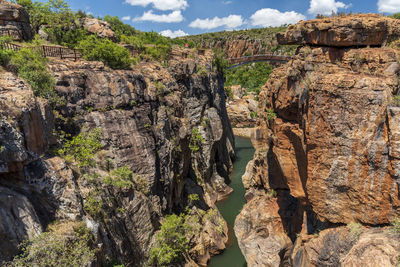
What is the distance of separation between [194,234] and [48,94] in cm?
1640

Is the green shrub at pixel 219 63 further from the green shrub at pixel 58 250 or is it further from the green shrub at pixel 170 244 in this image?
the green shrub at pixel 58 250

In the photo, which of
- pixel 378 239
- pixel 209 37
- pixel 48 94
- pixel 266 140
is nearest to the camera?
pixel 378 239

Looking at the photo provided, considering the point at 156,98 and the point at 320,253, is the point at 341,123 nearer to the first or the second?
the point at 320,253

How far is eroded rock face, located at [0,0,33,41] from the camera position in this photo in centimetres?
2106

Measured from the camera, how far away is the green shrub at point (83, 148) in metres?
14.8

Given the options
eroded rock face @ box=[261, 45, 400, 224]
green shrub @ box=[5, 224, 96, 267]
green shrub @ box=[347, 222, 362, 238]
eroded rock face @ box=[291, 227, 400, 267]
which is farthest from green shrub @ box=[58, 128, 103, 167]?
green shrub @ box=[347, 222, 362, 238]

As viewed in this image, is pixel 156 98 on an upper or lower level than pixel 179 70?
lower

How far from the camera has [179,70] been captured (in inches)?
1190

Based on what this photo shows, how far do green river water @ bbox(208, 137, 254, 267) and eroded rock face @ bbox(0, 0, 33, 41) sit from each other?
27.3 metres

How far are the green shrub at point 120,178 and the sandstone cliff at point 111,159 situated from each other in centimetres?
39

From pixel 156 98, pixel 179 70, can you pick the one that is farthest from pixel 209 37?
pixel 156 98

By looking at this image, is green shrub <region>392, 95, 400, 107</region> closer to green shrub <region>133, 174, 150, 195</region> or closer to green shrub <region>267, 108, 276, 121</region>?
green shrub <region>267, 108, 276, 121</region>

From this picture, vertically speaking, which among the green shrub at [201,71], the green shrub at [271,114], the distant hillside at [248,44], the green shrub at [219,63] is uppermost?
the distant hillside at [248,44]

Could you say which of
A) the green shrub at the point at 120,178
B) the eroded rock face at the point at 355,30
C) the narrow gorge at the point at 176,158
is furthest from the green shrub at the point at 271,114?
the green shrub at the point at 120,178
